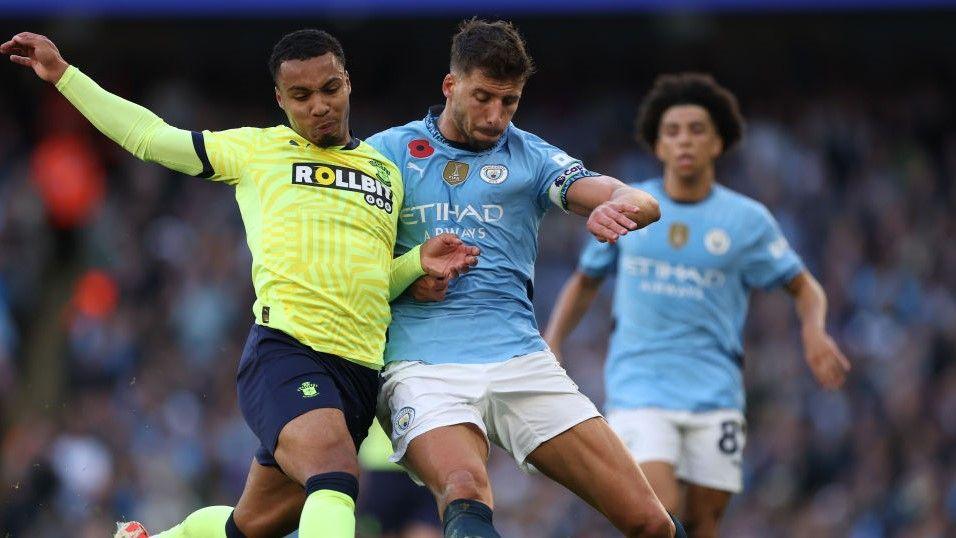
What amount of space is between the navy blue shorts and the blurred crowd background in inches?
251

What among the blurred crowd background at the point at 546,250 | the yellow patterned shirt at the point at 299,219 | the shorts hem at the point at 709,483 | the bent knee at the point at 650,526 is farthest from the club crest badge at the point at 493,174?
the blurred crowd background at the point at 546,250

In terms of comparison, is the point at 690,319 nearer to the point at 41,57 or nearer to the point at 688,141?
the point at 688,141

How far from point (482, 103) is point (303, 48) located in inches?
30.4

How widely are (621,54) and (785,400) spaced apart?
6.44 meters

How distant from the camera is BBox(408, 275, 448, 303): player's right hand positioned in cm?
619

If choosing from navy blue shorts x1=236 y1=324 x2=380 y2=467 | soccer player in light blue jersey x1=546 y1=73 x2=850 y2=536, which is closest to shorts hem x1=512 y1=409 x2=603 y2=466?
navy blue shorts x1=236 y1=324 x2=380 y2=467

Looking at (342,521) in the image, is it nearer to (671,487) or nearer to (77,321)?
(671,487)

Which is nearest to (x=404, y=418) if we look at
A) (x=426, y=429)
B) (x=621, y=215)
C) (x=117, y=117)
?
(x=426, y=429)

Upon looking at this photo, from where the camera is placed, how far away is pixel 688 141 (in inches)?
339

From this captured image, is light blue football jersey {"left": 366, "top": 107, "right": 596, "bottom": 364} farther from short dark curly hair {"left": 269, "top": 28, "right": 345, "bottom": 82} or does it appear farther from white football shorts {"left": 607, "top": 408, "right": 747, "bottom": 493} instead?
white football shorts {"left": 607, "top": 408, "right": 747, "bottom": 493}

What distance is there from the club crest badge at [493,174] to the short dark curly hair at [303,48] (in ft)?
2.46

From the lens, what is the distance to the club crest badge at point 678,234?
8.48 m

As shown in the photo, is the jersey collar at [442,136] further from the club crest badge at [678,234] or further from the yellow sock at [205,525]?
the club crest badge at [678,234]

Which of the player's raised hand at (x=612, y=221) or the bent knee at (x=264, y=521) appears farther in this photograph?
the bent knee at (x=264, y=521)
